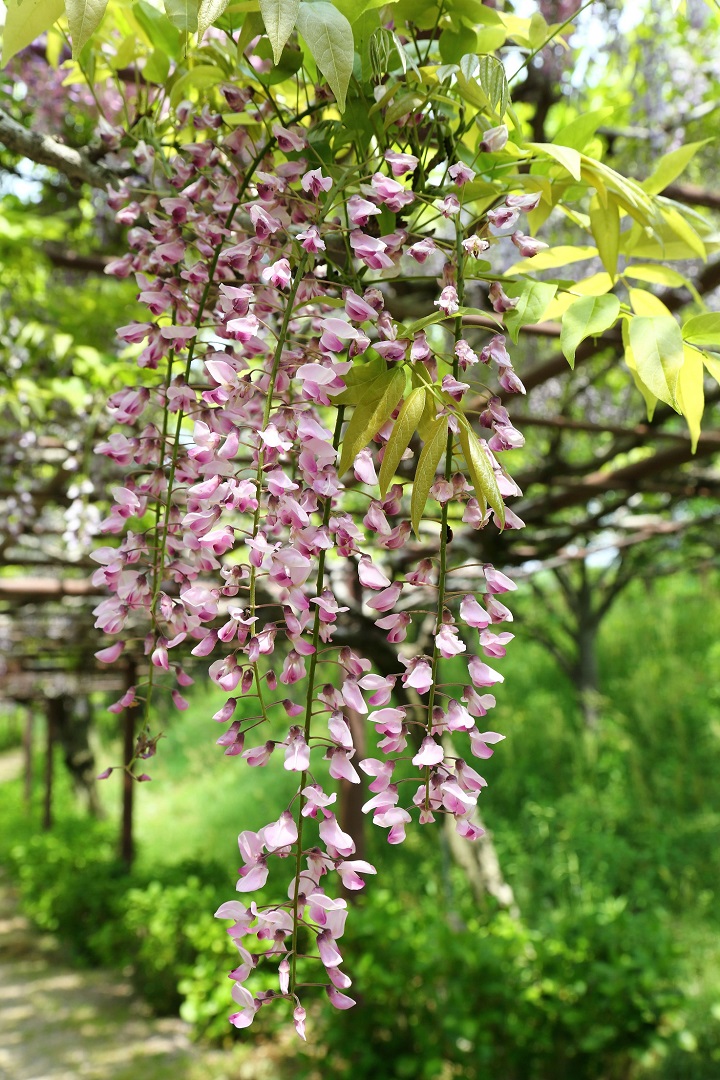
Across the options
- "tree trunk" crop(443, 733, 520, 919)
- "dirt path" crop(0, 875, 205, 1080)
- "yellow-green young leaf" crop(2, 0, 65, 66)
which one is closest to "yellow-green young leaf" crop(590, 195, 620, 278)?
"yellow-green young leaf" crop(2, 0, 65, 66)

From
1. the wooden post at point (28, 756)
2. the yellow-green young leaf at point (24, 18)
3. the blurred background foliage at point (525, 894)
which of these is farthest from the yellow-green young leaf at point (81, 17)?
the wooden post at point (28, 756)

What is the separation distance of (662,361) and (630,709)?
7.27 meters

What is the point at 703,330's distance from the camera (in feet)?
2.38

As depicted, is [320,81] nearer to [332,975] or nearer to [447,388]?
[447,388]

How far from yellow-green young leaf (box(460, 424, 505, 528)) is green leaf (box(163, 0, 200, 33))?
0.40m

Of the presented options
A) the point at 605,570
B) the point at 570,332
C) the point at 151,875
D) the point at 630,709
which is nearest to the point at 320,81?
the point at 570,332

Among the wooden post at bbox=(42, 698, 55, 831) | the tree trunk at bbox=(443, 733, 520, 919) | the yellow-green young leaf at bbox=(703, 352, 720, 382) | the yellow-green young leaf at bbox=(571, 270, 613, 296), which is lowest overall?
the wooden post at bbox=(42, 698, 55, 831)

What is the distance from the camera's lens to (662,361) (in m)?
0.66

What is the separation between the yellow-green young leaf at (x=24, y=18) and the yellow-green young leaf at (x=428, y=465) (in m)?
0.41

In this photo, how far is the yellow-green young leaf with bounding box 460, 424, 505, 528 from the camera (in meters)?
0.56

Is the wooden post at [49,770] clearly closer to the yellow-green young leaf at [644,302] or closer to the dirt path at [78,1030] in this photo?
the dirt path at [78,1030]

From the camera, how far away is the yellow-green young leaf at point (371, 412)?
589 mm

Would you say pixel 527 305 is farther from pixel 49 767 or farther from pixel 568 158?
pixel 49 767

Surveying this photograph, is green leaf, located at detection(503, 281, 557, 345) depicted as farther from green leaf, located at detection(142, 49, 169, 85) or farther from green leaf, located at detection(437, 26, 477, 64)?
green leaf, located at detection(142, 49, 169, 85)
